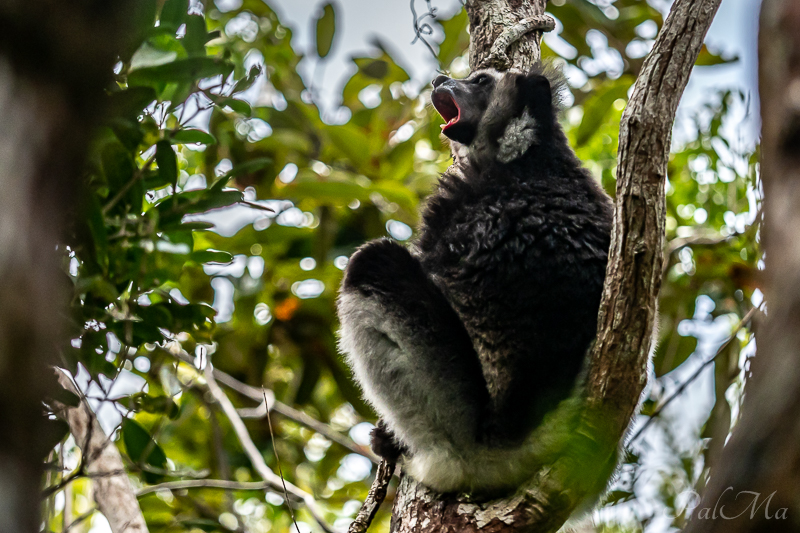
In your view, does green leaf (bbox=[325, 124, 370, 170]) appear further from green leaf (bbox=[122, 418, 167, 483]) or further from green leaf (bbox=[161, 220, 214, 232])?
green leaf (bbox=[122, 418, 167, 483])

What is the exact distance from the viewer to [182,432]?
23.5 ft

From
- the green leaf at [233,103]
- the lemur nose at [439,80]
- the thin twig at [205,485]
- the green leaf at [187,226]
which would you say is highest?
the lemur nose at [439,80]

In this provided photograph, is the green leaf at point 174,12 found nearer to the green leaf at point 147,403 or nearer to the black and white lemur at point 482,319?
the black and white lemur at point 482,319

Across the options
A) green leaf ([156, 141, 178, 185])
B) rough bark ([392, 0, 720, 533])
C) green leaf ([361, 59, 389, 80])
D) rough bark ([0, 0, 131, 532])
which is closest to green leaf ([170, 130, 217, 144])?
green leaf ([156, 141, 178, 185])

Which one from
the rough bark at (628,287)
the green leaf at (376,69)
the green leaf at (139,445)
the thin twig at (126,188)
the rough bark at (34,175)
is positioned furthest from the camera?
the green leaf at (376,69)

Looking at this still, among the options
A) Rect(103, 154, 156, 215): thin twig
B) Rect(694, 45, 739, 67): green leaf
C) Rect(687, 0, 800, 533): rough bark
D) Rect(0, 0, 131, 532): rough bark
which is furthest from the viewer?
Rect(694, 45, 739, 67): green leaf

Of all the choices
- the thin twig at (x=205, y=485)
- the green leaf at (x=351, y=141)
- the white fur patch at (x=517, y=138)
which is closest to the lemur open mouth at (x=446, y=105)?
the white fur patch at (x=517, y=138)

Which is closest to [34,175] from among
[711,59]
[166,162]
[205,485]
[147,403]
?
[166,162]

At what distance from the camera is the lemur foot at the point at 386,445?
145 inches

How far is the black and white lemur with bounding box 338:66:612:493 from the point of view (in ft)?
10.9

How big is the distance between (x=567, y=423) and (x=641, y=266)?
34.9 inches

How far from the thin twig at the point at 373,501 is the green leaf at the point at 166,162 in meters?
1.96

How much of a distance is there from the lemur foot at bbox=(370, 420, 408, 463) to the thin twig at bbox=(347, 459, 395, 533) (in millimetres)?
42

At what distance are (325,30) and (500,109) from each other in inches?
138
